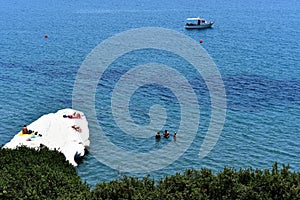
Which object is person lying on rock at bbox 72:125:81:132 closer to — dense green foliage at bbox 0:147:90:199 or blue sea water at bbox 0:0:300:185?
blue sea water at bbox 0:0:300:185

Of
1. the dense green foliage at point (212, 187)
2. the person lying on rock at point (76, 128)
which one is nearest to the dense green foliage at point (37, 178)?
the dense green foliage at point (212, 187)

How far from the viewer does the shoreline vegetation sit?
23.3m

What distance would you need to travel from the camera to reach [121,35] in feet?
363

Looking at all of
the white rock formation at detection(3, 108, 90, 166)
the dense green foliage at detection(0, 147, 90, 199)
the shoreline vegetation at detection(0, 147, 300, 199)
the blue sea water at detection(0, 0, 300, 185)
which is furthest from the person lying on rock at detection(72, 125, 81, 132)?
the shoreline vegetation at detection(0, 147, 300, 199)

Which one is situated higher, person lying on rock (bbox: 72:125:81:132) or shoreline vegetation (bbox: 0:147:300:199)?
person lying on rock (bbox: 72:125:81:132)

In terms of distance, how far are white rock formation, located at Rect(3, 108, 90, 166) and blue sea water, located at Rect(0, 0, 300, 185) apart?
181 cm

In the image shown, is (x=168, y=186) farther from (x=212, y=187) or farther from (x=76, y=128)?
(x=76, y=128)

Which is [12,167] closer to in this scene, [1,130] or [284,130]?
[1,130]

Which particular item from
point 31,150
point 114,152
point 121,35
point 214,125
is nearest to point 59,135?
point 114,152

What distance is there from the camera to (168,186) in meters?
24.6

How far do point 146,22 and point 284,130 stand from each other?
295 feet

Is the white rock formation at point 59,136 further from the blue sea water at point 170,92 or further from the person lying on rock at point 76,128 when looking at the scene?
the blue sea water at point 170,92

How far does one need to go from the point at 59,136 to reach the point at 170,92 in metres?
23.5

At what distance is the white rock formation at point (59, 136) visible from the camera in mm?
45125
